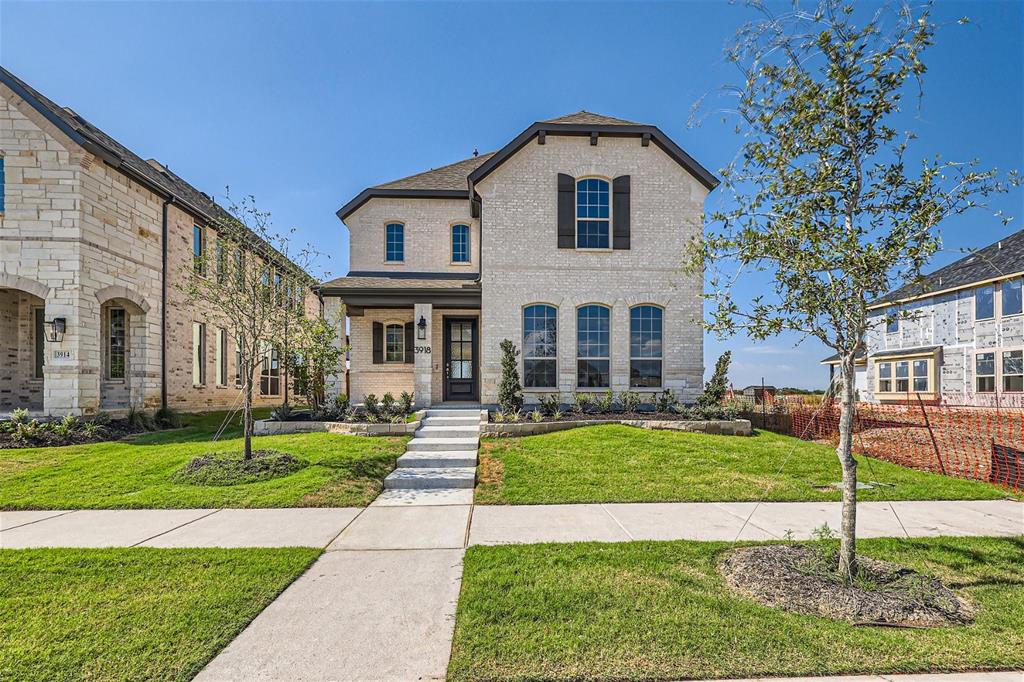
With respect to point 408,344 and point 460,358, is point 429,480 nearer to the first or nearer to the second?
point 460,358

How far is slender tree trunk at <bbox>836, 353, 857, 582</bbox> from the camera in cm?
416

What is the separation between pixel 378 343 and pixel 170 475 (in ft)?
26.7

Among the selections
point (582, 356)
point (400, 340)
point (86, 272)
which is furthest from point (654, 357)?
point (86, 272)

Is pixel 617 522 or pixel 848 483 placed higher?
pixel 848 483

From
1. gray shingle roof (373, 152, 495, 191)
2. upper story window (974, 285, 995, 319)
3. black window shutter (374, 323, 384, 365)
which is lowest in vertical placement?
black window shutter (374, 323, 384, 365)

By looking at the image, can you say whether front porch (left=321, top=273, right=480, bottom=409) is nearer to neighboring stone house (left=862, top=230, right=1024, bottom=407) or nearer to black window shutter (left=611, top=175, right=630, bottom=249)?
black window shutter (left=611, top=175, right=630, bottom=249)

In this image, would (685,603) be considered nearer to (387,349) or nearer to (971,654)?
(971,654)

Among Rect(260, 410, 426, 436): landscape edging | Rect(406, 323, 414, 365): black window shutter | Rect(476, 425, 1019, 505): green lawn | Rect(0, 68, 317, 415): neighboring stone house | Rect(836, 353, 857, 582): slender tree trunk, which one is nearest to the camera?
Rect(836, 353, 857, 582): slender tree trunk

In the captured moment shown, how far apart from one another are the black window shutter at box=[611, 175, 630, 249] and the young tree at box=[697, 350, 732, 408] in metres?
3.94

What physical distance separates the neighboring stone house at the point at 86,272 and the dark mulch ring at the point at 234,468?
5.15m

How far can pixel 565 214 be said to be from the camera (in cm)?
1370

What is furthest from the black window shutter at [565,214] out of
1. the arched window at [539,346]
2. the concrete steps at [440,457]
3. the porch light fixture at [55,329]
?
the porch light fixture at [55,329]

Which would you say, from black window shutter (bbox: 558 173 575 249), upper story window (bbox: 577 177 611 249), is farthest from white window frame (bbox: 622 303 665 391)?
black window shutter (bbox: 558 173 575 249)

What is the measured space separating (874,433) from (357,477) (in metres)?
12.4
